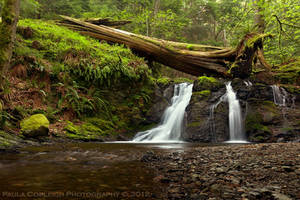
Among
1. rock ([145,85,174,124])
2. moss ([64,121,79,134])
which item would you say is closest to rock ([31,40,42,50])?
moss ([64,121,79,134])

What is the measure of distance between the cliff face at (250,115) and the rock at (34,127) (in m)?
5.20

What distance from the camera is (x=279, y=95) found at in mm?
8398

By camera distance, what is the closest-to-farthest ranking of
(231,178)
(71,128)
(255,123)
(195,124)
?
(231,178) < (71,128) < (255,123) < (195,124)

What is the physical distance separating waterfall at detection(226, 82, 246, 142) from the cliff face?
0.51ft

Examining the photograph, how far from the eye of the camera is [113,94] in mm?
9641

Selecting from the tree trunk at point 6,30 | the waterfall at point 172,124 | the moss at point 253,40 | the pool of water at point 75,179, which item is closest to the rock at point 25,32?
the tree trunk at point 6,30

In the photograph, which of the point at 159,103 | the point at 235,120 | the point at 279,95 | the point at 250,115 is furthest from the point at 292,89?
the point at 159,103

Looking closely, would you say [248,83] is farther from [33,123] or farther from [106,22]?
[106,22]

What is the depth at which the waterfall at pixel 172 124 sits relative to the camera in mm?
8664

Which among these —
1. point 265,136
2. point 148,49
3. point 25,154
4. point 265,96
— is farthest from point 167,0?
point 25,154

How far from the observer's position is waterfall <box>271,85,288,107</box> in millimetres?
8266

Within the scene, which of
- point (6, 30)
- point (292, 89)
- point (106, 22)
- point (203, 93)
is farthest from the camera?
point (106, 22)

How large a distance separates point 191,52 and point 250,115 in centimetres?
469

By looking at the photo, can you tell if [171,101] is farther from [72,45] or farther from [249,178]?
[249,178]
